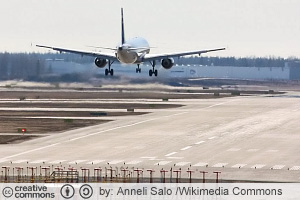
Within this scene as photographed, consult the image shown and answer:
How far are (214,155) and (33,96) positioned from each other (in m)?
112

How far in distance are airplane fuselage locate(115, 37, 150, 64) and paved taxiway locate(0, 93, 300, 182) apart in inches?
386

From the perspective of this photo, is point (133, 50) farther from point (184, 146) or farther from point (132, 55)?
point (184, 146)

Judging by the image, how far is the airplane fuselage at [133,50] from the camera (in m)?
143

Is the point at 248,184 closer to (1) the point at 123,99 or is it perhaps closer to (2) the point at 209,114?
(2) the point at 209,114

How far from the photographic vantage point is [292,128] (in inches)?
4678

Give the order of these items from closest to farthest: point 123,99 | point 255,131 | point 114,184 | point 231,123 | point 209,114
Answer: point 114,184 < point 255,131 < point 231,123 < point 209,114 < point 123,99

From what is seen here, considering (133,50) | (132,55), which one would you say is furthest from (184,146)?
(133,50)

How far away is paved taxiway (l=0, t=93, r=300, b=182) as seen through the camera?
80938 mm

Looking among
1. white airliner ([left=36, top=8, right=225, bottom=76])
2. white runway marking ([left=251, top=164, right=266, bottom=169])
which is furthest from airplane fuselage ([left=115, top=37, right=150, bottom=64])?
white runway marking ([left=251, top=164, right=266, bottom=169])

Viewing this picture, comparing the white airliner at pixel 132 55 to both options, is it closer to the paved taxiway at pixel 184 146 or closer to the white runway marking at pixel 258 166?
the paved taxiway at pixel 184 146

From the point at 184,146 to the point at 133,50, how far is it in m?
51.3

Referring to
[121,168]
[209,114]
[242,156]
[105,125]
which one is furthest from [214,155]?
[209,114]

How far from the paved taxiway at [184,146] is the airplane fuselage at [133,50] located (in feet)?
32.2

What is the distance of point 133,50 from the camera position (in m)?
146
